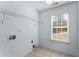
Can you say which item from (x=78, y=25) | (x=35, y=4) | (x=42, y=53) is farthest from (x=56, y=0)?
(x=42, y=53)

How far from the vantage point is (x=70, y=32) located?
1.20 metres

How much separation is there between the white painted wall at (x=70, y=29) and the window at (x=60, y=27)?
0.20 ft

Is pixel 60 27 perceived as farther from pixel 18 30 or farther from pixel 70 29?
pixel 18 30

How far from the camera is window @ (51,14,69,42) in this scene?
1219mm

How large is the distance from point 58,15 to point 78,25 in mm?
413

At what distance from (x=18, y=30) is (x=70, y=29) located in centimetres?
93

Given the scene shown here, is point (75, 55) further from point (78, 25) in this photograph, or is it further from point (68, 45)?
point (78, 25)

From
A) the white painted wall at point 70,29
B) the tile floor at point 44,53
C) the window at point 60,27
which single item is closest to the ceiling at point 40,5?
the white painted wall at point 70,29

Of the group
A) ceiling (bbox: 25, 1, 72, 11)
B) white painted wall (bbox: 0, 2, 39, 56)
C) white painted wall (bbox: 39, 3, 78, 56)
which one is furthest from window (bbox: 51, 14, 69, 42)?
white painted wall (bbox: 0, 2, 39, 56)

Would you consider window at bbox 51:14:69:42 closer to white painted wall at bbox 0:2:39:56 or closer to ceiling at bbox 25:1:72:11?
ceiling at bbox 25:1:72:11

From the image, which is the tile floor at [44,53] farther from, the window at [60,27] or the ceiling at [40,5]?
the ceiling at [40,5]

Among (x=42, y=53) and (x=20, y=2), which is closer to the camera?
(x=20, y=2)

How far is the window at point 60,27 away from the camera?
48.0 inches

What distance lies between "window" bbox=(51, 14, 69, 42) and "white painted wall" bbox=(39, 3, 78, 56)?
0.20 feet
